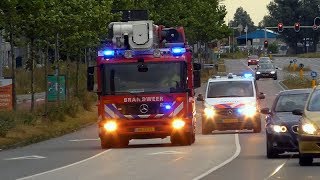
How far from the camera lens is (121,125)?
28.3 metres

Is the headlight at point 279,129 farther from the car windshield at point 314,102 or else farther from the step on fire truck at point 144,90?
the step on fire truck at point 144,90

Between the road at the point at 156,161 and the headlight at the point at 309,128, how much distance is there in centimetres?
79

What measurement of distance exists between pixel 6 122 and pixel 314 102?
1680cm

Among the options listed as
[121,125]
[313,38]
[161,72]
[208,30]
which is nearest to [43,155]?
[121,125]

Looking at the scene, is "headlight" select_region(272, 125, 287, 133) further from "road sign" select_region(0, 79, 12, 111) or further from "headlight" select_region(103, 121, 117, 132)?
"road sign" select_region(0, 79, 12, 111)

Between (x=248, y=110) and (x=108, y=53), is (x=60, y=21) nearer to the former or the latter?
(x=248, y=110)

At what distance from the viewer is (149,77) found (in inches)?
1102

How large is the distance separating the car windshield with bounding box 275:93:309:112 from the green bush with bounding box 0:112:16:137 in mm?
12593

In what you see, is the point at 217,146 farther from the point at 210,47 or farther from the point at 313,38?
the point at 313,38

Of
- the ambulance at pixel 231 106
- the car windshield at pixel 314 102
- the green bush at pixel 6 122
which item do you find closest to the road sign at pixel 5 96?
the green bush at pixel 6 122

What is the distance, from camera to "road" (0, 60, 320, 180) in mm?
19938

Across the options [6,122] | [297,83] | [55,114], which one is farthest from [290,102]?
[297,83]

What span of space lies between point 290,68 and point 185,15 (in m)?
39.8

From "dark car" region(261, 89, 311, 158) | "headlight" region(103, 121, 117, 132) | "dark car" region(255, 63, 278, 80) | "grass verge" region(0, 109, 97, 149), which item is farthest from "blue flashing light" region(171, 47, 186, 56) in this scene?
"dark car" region(255, 63, 278, 80)
